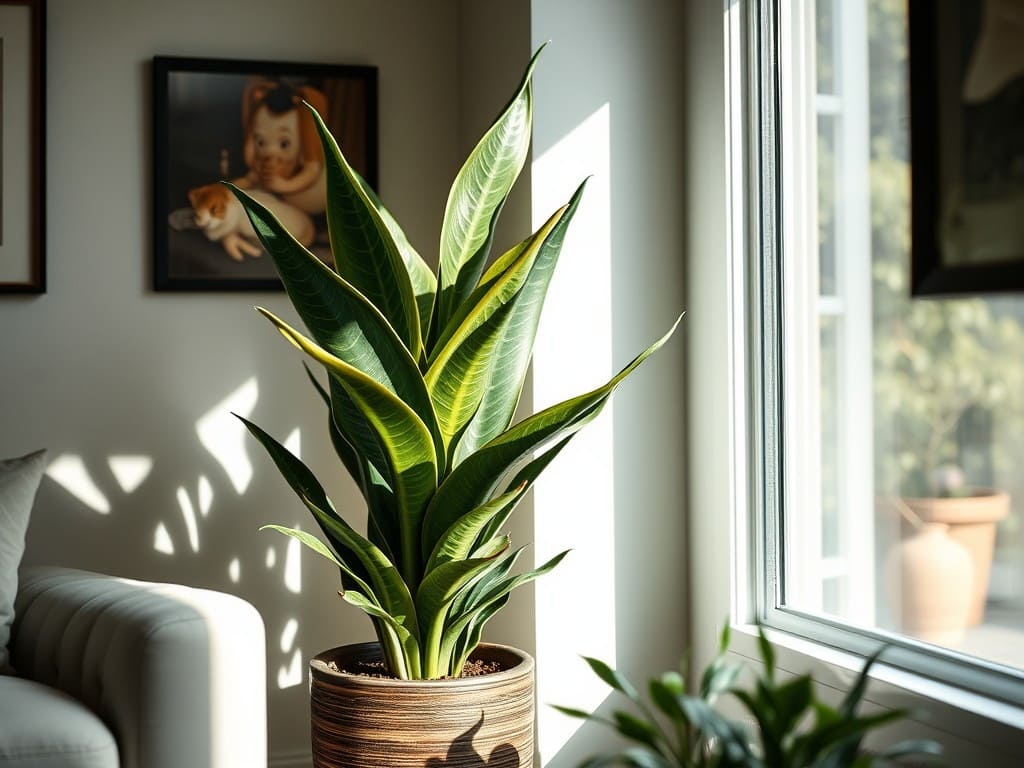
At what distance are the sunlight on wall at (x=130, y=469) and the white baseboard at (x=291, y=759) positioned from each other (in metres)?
0.76

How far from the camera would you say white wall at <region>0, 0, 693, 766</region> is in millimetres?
2393

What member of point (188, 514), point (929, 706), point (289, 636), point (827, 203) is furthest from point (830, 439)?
→ point (188, 514)

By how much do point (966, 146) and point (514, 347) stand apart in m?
0.80

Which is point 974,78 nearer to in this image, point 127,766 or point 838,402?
point 838,402

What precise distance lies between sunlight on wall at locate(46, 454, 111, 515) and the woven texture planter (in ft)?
3.25

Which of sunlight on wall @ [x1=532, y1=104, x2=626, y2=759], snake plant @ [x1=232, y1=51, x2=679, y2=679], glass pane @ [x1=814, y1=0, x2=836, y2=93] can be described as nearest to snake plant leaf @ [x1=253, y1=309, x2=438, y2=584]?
snake plant @ [x1=232, y1=51, x2=679, y2=679]

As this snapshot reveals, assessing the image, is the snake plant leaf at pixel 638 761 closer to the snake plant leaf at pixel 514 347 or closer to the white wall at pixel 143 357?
the snake plant leaf at pixel 514 347

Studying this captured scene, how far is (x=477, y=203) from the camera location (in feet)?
6.65

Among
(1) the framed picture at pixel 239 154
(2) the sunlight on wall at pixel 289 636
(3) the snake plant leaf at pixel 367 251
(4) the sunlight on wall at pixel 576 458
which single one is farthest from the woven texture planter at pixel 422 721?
(1) the framed picture at pixel 239 154

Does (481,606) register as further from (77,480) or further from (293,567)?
(77,480)

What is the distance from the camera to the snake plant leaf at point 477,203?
2.00m

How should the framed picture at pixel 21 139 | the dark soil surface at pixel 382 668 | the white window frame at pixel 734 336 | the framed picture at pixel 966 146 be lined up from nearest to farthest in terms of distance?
the framed picture at pixel 966 146 < the dark soil surface at pixel 382 668 < the white window frame at pixel 734 336 < the framed picture at pixel 21 139

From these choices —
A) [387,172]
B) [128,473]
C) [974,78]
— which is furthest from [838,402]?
[128,473]

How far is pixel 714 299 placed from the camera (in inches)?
92.9
